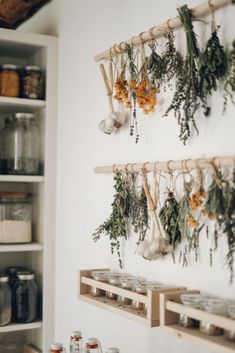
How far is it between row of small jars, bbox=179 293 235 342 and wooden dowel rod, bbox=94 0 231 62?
2.48ft

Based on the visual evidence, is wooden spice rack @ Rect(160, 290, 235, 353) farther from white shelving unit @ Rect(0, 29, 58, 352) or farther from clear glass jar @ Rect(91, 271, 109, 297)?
white shelving unit @ Rect(0, 29, 58, 352)

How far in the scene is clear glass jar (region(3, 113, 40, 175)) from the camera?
2482mm

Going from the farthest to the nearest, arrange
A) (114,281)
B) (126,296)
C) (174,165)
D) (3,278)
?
(3,278)
(114,281)
(126,296)
(174,165)

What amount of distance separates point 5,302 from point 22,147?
69cm

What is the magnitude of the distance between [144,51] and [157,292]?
2.51 ft

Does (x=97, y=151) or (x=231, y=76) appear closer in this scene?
(x=231, y=76)

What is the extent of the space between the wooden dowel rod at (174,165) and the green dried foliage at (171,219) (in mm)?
90

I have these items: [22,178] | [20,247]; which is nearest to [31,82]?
[22,178]

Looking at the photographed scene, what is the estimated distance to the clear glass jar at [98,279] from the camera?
6.07 ft

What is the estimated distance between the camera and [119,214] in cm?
185

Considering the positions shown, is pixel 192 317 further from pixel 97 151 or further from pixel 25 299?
pixel 25 299

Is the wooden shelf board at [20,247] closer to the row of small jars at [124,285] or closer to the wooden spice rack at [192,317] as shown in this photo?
the row of small jars at [124,285]

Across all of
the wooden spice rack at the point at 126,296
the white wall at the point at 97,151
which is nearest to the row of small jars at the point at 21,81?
the white wall at the point at 97,151

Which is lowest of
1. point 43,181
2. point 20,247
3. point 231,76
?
point 20,247
